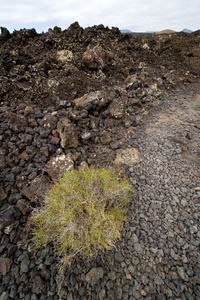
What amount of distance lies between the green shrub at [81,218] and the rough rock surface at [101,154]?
18 cm

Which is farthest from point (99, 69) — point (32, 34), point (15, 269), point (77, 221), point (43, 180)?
point (15, 269)

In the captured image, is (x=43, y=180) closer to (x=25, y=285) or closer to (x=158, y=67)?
(x=25, y=285)

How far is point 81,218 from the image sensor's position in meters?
1.93

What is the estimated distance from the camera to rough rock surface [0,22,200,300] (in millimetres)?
1819

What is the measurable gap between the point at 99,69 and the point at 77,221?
20.5 ft

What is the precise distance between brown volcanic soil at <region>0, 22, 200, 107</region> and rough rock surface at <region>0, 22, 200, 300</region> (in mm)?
47

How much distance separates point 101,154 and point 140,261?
6.90 ft

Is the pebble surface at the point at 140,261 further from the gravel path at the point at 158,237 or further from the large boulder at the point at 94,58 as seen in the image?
the large boulder at the point at 94,58

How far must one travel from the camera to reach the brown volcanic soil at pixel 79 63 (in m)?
5.09

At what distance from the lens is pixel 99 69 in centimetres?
625

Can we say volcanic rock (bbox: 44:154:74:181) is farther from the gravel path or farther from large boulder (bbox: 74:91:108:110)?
large boulder (bbox: 74:91:108:110)

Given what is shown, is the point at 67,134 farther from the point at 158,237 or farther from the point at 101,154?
the point at 158,237

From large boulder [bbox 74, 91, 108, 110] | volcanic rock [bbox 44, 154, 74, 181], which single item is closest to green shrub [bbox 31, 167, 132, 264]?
volcanic rock [bbox 44, 154, 74, 181]

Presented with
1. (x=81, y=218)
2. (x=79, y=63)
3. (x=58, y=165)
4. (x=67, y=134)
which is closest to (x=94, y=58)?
(x=79, y=63)
